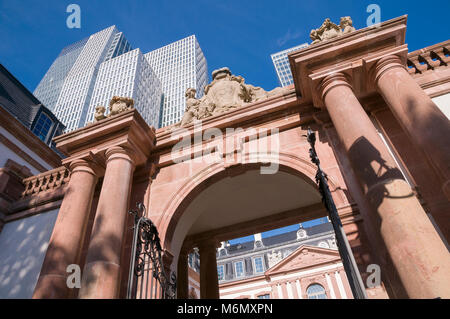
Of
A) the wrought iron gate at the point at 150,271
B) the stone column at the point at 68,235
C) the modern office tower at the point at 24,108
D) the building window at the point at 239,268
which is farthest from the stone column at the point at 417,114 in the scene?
the building window at the point at 239,268

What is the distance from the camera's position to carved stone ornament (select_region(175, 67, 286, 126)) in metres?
8.02

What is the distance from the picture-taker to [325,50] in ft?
20.0

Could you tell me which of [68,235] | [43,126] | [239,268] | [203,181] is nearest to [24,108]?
[43,126]

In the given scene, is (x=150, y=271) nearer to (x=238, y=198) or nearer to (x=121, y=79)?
(x=238, y=198)

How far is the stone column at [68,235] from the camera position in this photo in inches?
221

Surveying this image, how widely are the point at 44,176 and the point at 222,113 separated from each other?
5993 millimetres

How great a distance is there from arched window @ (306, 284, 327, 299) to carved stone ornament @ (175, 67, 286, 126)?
28.7 m

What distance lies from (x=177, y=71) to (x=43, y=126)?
8272cm

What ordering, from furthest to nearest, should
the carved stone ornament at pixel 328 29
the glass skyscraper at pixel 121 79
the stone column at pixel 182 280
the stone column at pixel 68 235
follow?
the glass skyscraper at pixel 121 79, the stone column at pixel 182 280, the carved stone ornament at pixel 328 29, the stone column at pixel 68 235

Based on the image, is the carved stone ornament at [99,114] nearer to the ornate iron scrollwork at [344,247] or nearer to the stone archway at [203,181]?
the stone archway at [203,181]

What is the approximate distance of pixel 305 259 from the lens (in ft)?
112
